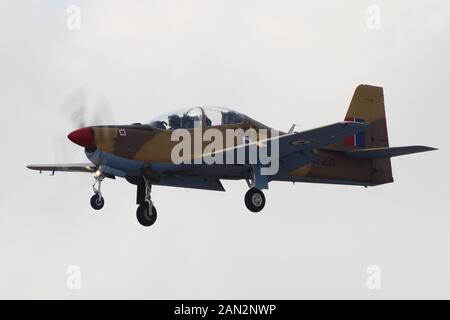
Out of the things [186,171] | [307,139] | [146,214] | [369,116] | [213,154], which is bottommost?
[146,214]

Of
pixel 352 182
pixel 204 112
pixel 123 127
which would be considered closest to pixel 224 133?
pixel 204 112

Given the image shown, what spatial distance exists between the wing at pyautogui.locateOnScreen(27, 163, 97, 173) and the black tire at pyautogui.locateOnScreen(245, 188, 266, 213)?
428 cm

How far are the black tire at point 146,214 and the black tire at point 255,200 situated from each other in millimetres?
2325

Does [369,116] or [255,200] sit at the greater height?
[369,116]

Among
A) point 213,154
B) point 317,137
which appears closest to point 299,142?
point 317,137

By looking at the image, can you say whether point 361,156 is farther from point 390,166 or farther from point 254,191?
point 254,191

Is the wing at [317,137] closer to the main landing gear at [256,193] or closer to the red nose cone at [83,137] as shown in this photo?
the main landing gear at [256,193]

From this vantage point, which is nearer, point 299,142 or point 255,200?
point 299,142

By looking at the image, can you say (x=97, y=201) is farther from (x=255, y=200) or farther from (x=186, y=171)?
(x=255, y=200)

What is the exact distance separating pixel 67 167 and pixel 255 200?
5.74 metres

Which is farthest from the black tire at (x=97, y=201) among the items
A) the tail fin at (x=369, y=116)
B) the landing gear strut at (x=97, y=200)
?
the tail fin at (x=369, y=116)

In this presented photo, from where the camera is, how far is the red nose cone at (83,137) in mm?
23984

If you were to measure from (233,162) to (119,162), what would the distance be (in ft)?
9.50

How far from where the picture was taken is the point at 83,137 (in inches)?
945
